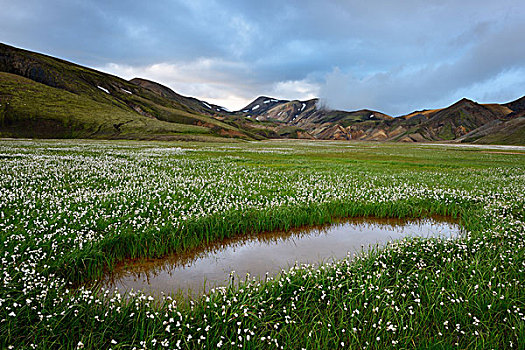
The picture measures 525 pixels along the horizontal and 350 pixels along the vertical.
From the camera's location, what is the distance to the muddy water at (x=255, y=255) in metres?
5.36

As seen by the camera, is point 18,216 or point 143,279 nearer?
point 143,279

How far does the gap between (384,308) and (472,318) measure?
1380 millimetres

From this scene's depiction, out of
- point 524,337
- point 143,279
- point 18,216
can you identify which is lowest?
point 143,279

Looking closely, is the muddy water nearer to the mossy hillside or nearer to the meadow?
the meadow

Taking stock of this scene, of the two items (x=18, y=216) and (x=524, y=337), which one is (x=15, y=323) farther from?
(x=524, y=337)

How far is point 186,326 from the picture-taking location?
341 centimetres

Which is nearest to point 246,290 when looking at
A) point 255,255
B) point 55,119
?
point 255,255

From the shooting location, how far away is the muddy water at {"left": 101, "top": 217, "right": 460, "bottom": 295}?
5.36 metres

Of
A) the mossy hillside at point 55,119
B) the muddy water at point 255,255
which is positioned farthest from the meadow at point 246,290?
the mossy hillside at point 55,119

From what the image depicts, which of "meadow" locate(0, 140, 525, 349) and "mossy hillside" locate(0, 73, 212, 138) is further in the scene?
"mossy hillside" locate(0, 73, 212, 138)

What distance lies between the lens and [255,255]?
678 cm

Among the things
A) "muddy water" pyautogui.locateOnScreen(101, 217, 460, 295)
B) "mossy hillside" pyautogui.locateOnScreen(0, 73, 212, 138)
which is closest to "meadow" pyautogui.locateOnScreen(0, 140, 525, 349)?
"muddy water" pyautogui.locateOnScreen(101, 217, 460, 295)

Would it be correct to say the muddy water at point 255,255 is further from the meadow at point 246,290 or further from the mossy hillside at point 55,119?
the mossy hillside at point 55,119

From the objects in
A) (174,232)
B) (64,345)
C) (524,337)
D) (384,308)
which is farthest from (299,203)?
(64,345)
